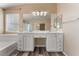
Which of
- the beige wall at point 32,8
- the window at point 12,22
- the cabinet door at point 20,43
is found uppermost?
the beige wall at point 32,8

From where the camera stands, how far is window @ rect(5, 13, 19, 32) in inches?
176

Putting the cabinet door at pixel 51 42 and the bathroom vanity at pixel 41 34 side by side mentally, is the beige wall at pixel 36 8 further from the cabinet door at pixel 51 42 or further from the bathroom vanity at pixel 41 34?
the cabinet door at pixel 51 42

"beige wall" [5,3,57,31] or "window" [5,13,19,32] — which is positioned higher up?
"beige wall" [5,3,57,31]

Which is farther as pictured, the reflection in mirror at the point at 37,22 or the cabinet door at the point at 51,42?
the reflection in mirror at the point at 37,22

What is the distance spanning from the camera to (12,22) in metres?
4.59

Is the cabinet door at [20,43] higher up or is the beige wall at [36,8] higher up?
the beige wall at [36,8]

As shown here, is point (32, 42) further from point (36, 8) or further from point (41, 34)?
point (36, 8)

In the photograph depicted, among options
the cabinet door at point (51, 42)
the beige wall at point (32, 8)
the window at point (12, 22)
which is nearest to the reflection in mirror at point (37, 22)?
the beige wall at point (32, 8)

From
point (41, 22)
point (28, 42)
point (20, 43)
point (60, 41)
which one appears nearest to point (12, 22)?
point (20, 43)

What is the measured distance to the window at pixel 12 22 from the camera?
448cm

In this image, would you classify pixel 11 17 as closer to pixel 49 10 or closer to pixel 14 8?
pixel 14 8

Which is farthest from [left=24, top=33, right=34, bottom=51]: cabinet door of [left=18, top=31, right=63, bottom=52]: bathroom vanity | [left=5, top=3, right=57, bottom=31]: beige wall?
[left=5, top=3, right=57, bottom=31]: beige wall

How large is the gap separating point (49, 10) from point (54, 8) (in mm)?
219

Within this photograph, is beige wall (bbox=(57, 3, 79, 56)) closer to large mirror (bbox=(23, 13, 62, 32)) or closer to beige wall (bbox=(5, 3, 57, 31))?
large mirror (bbox=(23, 13, 62, 32))
